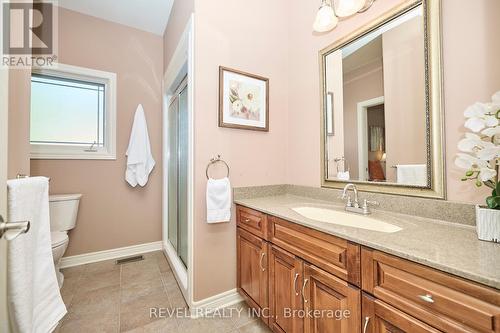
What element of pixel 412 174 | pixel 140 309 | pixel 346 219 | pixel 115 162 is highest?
pixel 115 162

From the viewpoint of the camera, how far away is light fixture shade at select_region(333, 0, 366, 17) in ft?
4.32

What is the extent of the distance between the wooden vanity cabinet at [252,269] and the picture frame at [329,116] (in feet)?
3.11

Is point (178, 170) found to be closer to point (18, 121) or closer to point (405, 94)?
point (18, 121)

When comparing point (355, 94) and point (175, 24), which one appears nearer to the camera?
point (355, 94)

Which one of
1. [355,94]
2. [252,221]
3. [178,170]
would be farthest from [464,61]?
[178,170]

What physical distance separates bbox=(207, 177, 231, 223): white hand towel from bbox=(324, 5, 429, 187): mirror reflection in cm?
78

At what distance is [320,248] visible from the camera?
0.98 metres

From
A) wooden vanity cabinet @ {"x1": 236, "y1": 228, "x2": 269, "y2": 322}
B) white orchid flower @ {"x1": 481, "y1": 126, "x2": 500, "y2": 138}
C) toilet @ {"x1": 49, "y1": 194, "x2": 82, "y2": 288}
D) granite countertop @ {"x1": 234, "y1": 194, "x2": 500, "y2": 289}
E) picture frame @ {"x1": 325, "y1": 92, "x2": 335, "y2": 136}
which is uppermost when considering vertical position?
picture frame @ {"x1": 325, "y1": 92, "x2": 335, "y2": 136}

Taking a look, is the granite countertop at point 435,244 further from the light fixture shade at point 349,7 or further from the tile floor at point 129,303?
the light fixture shade at point 349,7

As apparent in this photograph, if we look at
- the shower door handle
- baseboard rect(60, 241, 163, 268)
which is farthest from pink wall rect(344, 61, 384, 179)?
baseboard rect(60, 241, 163, 268)

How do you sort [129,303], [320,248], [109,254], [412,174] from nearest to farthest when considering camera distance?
[320,248], [412,174], [129,303], [109,254]

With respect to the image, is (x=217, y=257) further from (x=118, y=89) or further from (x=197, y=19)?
(x=118, y=89)

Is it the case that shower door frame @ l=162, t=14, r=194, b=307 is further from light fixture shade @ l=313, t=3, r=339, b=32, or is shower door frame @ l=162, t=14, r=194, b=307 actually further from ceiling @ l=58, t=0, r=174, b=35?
light fixture shade @ l=313, t=3, r=339, b=32

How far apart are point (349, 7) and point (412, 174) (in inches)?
43.2
